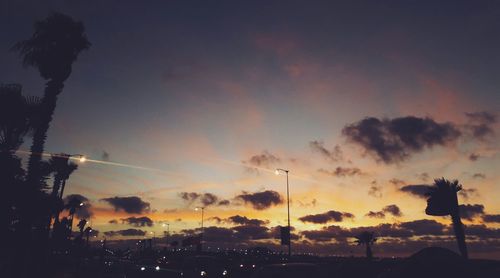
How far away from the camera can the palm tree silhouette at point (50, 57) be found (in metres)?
21.5

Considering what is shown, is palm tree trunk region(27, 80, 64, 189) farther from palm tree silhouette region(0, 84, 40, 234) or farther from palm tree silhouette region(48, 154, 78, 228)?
palm tree silhouette region(48, 154, 78, 228)

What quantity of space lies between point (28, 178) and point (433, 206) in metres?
38.2

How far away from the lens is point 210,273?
830 inches

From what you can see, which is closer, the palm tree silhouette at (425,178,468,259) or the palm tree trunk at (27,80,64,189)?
the palm tree trunk at (27,80,64,189)

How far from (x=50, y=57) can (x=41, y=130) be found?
15.9ft

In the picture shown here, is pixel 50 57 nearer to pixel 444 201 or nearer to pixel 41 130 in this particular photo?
pixel 41 130

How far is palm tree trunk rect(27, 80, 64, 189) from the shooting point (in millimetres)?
21250

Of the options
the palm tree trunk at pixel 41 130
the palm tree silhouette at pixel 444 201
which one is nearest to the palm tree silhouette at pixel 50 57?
the palm tree trunk at pixel 41 130

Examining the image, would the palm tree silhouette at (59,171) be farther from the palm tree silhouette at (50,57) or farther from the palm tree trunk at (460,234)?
the palm tree trunk at (460,234)

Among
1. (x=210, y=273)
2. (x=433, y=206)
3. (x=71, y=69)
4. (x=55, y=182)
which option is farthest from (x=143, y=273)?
(x=433, y=206)

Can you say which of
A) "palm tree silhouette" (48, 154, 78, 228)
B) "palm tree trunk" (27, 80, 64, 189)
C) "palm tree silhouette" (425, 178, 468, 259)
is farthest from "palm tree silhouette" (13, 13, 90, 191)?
"palm tree silhouette" (425, 178, 468, 259)

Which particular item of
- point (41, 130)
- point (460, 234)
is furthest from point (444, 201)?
point (41, 130)

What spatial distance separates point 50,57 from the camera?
23.6 meters

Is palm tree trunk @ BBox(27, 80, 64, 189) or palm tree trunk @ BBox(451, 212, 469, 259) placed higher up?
palm tree trunk @ BBox(27, 80, 64, 189)
